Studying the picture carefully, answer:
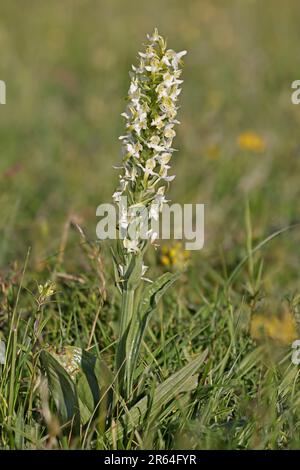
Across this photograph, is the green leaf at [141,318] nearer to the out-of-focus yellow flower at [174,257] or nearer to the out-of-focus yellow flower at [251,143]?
the out-of-focus yellow flower at [174,257]

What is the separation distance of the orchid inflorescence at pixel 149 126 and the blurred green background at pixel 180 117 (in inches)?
22.7

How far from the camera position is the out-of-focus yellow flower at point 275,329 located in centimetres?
256

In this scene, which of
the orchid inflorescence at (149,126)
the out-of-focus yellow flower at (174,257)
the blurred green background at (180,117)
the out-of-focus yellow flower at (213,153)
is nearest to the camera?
the orchid inflorescence at (149,126)

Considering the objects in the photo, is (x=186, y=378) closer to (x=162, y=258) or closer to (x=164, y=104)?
(x=164, y=104)

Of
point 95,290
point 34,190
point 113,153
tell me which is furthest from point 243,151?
point 95,290

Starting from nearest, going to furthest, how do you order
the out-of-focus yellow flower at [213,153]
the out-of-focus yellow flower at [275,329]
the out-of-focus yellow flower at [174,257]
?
1. the out-of-focus yellow flower at [275,329]
2. the out-of-focus yellow flower at [174,257]
3. the out-of-focus yellow flower at [213,153]

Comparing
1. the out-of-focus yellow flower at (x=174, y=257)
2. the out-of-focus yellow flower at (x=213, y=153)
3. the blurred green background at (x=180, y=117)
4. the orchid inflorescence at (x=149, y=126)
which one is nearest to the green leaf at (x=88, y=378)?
the orchid inflorescence at (x=149, y=126)

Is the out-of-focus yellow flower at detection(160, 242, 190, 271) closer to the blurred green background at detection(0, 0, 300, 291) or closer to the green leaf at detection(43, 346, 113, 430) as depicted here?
the blurred green background at detection(0, 0, 300, 291)

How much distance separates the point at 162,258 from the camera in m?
3.26

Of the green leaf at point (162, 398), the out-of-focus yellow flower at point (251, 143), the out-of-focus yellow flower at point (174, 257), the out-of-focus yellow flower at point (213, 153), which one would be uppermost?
the out-of-focus yellow flower at point (251, 143)

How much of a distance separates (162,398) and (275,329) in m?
0.74

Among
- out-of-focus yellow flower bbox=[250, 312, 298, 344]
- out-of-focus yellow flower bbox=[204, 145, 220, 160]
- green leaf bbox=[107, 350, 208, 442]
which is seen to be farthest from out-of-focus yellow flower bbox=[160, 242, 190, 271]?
out-of-focus yellow flower bbox=[204, 145, 220, 160]

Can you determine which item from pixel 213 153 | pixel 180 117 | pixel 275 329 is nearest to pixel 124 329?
pixel 275 329

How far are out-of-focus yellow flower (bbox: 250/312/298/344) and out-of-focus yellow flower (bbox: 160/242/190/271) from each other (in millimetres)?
454
